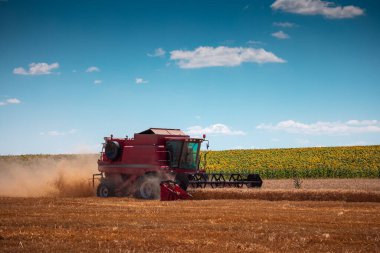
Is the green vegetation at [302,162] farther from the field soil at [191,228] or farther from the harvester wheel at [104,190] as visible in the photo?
the field soil at [191,228]

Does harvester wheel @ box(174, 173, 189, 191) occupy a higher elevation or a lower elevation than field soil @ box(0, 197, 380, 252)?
higher

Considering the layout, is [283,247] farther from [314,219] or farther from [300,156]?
[300,156]

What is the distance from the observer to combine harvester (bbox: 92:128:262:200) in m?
24.5

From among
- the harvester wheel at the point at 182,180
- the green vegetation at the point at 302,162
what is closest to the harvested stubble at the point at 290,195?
the harvester wheel at the point at 182,180

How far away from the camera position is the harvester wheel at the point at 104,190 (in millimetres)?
26312

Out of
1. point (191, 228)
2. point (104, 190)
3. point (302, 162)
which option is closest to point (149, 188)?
point (104, 190)

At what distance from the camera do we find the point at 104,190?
2650cm

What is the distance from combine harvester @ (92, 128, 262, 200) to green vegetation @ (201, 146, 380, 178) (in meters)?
17.1

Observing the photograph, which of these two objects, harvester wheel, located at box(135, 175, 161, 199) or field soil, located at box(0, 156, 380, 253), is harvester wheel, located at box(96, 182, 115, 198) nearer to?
harvester wheel, located at box(135, 175, 161, 199)

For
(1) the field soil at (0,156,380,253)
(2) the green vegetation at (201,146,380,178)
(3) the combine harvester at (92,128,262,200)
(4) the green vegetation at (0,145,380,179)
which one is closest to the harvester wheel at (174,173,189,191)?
(3) the combine harvester at (92,128,262,200)

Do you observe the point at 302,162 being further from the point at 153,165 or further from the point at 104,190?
the point at 153,165

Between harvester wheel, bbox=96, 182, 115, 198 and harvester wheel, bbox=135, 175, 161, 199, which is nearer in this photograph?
harvester wheel, bbox=135, 175, 161, 199

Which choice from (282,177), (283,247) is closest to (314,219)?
(283,247)

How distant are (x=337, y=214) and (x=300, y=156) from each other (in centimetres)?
3844
